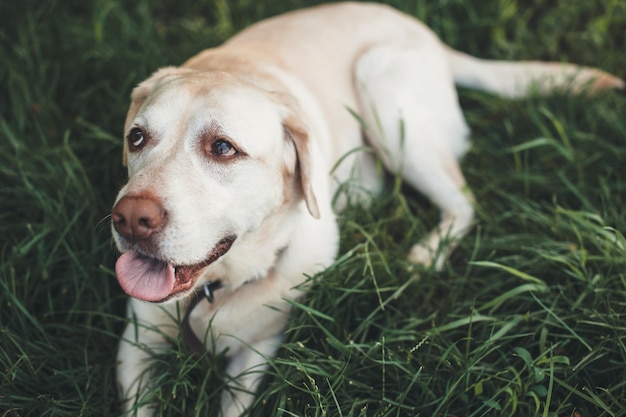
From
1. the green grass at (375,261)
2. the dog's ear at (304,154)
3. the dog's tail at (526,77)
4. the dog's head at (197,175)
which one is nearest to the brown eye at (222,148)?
the dog's head at (197,175)

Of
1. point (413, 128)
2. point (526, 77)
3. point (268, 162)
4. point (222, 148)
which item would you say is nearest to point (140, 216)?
point (222, 148)

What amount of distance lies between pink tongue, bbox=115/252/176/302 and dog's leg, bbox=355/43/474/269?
1451mm

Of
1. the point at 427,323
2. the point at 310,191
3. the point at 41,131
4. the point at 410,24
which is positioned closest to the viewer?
the point at 310,191

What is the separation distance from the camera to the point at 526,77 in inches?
147

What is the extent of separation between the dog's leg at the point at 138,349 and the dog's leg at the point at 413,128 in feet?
4.42

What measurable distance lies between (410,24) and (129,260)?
6.87 feet

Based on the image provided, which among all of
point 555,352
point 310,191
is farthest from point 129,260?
point 555,352

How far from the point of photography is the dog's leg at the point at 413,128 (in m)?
3.31

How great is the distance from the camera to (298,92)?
2951 mm

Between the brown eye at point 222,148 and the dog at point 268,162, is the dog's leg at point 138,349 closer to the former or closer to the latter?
the dog at point 268,162

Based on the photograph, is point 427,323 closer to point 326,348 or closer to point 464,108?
point 326,348

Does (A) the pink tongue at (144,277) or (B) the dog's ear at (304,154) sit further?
(B) the dog's ear at (304,154)

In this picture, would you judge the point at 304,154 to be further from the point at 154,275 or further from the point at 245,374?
the point at 245,374

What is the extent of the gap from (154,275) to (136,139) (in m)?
0.50
